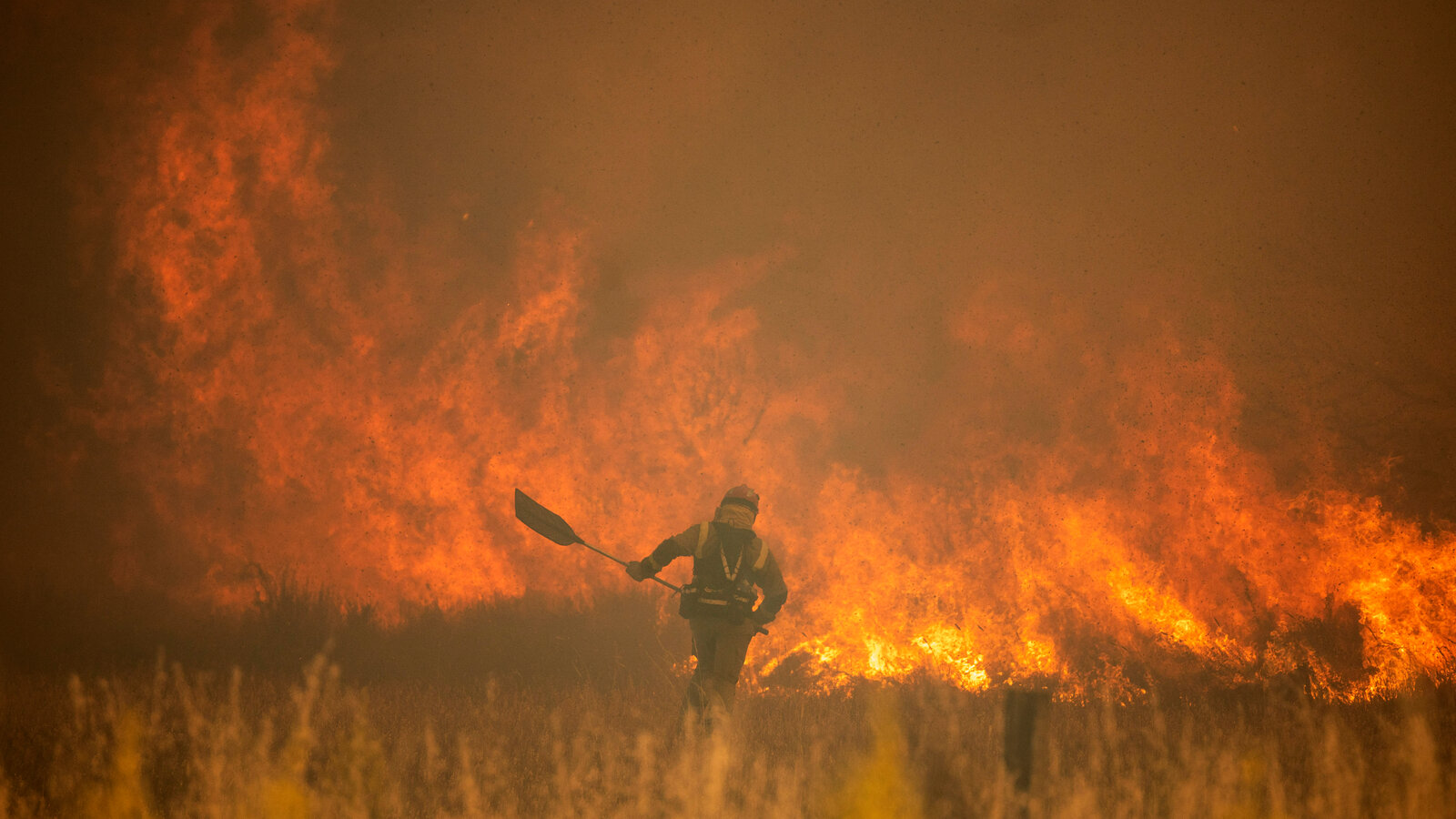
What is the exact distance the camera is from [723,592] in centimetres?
607

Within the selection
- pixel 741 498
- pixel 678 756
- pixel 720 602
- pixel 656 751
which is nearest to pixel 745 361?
pixel 741 498

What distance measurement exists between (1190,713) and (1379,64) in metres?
6.54

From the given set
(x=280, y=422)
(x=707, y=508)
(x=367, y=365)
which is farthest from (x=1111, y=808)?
(x=280, y=422)

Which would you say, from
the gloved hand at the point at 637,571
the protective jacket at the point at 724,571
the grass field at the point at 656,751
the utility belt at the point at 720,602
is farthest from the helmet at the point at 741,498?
the grass field at the point at 656,751

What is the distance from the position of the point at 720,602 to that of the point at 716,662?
403 mm

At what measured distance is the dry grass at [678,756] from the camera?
15.1 feet

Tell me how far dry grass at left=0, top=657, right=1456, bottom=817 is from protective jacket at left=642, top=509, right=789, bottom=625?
865 mm

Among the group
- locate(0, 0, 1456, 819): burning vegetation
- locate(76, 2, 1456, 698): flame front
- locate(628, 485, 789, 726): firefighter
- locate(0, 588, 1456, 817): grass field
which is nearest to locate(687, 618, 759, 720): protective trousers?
locate(628, 485, 789, 726): firefighter

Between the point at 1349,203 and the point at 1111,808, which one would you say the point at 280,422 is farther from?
the point at 1349,203

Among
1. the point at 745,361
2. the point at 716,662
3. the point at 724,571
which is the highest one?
the point at 745,361

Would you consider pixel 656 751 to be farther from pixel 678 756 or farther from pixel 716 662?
pixel 716 662

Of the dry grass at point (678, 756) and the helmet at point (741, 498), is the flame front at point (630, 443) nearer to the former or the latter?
the dry grass at point (678, 756)

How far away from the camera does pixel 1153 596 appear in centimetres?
819

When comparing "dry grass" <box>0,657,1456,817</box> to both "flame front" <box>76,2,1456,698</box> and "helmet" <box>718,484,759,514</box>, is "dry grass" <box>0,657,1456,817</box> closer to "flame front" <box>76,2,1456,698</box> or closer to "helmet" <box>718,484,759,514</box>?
"flame front" <box>76,2,1456,698</box>
